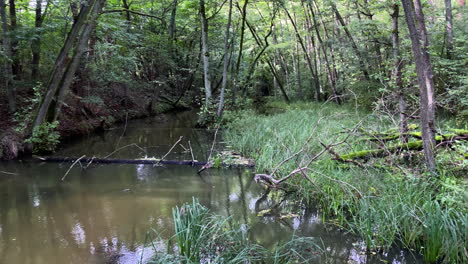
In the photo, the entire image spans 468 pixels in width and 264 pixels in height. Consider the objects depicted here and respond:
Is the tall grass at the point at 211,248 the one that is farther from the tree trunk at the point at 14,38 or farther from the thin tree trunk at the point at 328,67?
the thin tree trunk at the point at 328,67

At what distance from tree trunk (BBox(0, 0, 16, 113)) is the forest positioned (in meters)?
0.04

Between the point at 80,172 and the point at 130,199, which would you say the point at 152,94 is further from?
the point at 130,199

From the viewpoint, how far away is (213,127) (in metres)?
12.9

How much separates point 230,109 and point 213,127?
5.47ft

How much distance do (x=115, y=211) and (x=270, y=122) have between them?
6201 millimetres

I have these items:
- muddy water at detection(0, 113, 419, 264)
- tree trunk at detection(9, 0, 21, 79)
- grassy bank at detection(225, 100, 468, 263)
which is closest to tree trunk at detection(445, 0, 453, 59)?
grassy bank at detection(225, 100, 468, 263)

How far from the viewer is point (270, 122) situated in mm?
10203

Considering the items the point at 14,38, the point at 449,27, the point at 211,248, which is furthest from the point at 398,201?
the point at 14,38

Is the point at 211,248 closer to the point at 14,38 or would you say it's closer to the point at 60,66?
the point at 60,66

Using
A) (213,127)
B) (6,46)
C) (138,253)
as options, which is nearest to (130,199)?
(138,253)

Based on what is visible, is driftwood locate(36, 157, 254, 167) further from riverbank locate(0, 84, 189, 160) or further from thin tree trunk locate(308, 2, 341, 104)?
thin tree trunk locate(308, 2, 341, 104)

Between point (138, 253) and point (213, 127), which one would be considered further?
point (213, 127)

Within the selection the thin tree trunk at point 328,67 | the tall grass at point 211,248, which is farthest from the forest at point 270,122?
the thin tree trunk at point 328,67

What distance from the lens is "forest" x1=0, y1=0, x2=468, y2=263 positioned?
3.55 m
